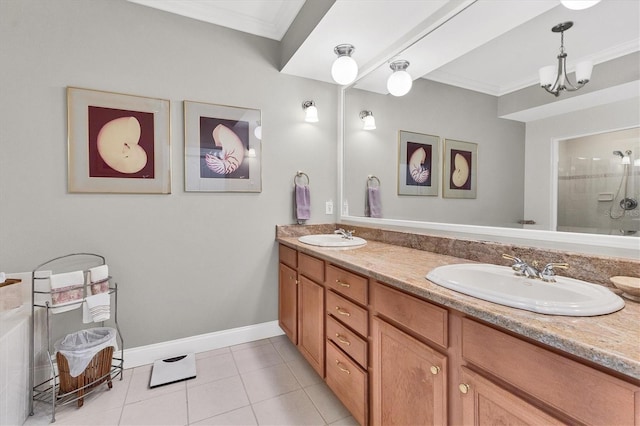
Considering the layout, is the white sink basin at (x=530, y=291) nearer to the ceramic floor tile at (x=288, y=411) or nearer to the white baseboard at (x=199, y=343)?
the ceramic floor tile at (x=288, y=411)

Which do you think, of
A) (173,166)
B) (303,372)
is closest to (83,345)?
(173,166)

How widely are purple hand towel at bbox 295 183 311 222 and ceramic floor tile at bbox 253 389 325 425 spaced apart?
1.28 meters

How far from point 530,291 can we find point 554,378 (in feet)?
1.46

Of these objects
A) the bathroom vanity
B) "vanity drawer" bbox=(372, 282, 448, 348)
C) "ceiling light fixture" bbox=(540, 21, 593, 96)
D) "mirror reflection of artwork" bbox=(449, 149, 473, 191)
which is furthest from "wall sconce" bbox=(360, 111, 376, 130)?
"vanity drawer" bbox=(372, 282, 448, 348)

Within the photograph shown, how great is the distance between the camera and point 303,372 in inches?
75.4

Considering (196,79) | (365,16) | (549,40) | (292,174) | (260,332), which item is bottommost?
(260,332)

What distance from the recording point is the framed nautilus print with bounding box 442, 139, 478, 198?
155 cm

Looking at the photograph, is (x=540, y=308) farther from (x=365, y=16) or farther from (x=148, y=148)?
(x=148, y=148)

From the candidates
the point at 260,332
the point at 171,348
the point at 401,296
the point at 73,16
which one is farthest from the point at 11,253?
the point at 401,296

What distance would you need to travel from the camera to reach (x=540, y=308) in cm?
75

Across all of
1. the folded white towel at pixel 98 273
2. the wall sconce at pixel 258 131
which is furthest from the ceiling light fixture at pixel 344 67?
the folded white towel at pixel 98 273

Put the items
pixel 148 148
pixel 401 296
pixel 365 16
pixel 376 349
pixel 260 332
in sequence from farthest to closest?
pixel 260 332 < pixel 148 148 < pixel 365 16 < pixel 376 349 < pixel 401 296

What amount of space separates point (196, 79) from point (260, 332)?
2.04 meters

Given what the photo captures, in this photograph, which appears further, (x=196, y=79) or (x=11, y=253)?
(x=196, y=79)
